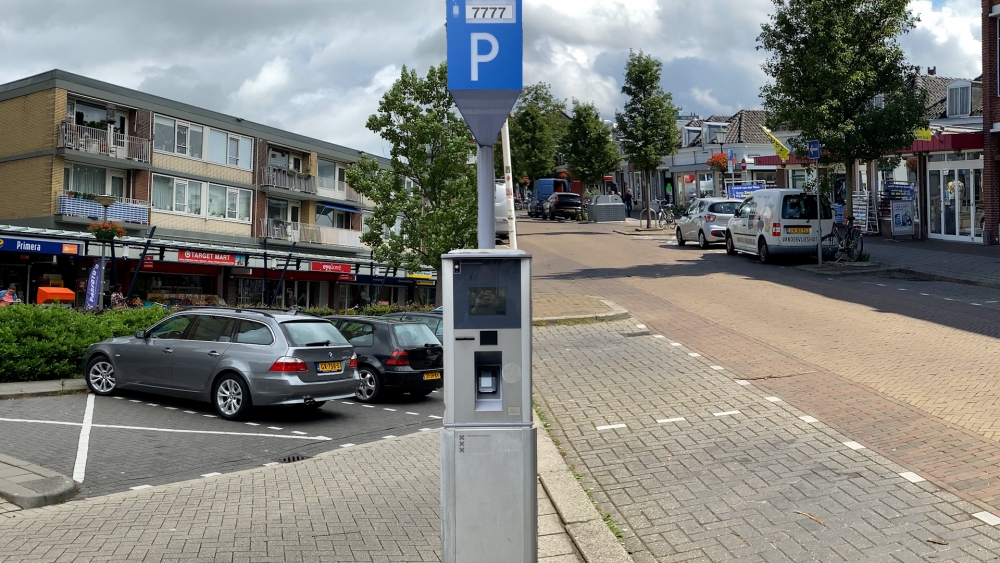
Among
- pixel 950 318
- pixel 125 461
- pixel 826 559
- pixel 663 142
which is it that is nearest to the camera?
pixel 826 559

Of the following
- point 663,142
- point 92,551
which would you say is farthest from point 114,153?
point 92,551

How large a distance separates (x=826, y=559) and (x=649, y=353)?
6725 mm

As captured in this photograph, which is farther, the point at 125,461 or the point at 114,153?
the point at 114,153

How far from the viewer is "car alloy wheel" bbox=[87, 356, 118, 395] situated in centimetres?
1342

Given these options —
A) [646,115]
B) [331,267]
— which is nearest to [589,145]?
[646,115]

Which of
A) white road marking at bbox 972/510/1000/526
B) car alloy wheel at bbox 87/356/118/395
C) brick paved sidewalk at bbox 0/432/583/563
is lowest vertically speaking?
brick paved sidewalk at bbox 0/432/583/563

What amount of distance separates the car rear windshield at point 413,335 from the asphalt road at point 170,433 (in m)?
0.91

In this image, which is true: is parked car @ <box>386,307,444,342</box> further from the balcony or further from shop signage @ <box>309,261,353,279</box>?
the balcony

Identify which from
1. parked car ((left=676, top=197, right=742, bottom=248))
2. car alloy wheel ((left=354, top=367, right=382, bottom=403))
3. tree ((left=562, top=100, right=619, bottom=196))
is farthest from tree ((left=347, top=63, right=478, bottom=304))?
tree ((left=562, top=100, right=619, bottom=196))

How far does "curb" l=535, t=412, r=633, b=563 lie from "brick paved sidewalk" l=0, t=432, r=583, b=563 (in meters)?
0.09

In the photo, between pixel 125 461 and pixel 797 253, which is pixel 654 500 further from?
pixel 797 253

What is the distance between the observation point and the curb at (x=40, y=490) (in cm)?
724

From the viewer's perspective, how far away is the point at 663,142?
143 feet

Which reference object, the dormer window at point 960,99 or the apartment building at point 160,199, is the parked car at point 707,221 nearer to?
the apartment building at point 160,199
